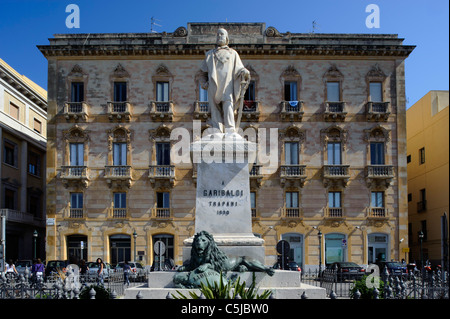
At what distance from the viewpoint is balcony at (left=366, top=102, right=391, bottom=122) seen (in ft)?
140

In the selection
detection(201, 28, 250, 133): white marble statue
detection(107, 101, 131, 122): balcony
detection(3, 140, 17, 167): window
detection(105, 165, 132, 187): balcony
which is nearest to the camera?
detection(201, 28, 250, 133): white marble statue

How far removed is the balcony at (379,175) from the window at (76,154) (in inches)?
872

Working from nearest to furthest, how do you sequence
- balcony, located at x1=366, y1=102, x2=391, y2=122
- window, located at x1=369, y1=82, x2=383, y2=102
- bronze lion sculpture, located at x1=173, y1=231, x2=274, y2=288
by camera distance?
1. bronze lion sculpture, located at x1=173, y1=231, x2=274, y2=288
2. balcony, located at x1=366, y1=102, x2=391, y2=122
3. window, located at x1=369, y1=82, x2=383, y2=102

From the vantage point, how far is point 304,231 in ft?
138

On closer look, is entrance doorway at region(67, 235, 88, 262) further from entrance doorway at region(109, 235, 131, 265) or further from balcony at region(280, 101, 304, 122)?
balcony at region(280, 101, 304, 122)

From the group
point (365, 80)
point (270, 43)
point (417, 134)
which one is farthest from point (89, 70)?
point (417, 134)

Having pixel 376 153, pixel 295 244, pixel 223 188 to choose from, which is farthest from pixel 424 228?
pixel 223 188

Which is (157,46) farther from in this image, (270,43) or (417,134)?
(417,134)

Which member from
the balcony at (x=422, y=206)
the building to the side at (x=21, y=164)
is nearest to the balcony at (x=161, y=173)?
the building to the side at (x=21, y=164)

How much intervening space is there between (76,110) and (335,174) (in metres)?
20.7

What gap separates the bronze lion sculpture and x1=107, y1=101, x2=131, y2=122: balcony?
3206 centimetres

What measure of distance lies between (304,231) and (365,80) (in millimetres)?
12888

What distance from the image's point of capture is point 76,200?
139 ft

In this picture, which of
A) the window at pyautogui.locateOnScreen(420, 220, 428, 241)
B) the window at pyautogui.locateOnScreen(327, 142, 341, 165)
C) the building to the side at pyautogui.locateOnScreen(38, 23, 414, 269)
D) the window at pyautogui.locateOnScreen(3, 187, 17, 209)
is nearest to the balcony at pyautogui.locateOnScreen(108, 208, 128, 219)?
the building to the side at pyautogui.locateOnScreen(38, 23, 414, 269)
